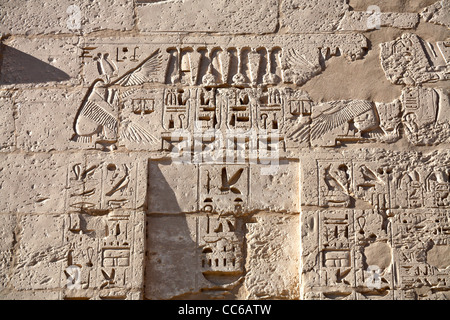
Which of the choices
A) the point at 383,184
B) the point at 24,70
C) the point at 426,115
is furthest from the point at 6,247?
the point at 426,115

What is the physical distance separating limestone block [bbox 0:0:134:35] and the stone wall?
0.05ft

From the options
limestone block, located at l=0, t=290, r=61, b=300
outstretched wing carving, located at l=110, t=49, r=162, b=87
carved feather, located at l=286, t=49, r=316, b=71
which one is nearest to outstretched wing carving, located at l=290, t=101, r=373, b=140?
carved feather, located at l=286, t=49, r=316, b=71

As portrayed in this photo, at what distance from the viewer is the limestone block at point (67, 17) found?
6367 millimetres

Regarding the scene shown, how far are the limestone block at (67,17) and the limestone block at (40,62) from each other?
113 mm

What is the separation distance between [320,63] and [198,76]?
1064 mm

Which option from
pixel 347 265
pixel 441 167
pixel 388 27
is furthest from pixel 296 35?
pixel 347 265

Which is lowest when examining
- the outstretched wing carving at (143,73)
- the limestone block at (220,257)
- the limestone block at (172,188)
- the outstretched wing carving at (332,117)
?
the limestone block at (220,257)

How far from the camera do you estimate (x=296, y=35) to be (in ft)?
20.6

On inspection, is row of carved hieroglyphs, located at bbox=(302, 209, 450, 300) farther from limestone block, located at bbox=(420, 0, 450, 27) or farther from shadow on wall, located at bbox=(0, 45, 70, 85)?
shadow on wall, located at bbox=(0, 45, 70, 85)

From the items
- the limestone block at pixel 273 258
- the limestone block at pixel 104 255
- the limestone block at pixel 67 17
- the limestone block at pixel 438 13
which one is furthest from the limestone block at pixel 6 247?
the limestone block at pixel 438 13

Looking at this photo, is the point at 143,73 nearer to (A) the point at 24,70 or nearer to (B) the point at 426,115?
(A) the point at 24,70

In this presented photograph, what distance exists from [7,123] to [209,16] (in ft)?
6.51

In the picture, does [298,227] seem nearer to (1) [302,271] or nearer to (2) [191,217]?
(1) [302,271]

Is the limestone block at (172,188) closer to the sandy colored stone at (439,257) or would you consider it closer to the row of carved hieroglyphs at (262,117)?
the row of carved hieroglyphs at (262,117)
